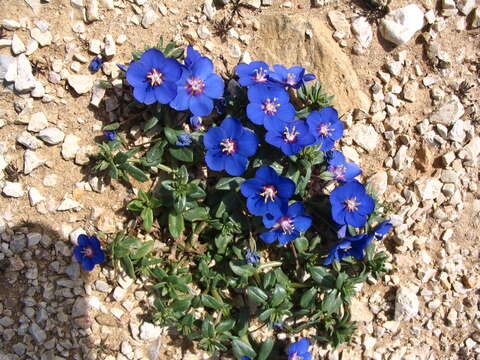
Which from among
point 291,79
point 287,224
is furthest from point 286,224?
point 291,79

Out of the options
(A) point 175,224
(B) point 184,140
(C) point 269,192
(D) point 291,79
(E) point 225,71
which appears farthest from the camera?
(E) point 225,71

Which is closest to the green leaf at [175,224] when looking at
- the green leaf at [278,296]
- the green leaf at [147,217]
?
the green leaf at [147,217]

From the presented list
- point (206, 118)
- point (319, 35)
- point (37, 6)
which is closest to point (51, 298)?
point (206, 118)

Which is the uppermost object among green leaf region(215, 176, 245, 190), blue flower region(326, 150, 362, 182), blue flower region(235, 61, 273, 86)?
blue flower region(235, 61, 273, 86)

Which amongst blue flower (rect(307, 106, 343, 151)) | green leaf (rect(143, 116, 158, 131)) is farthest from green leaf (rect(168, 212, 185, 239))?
blue flower (rect(307, 106, 343, 151))

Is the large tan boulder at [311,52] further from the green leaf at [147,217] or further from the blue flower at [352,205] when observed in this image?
the green leaf at [147,217]

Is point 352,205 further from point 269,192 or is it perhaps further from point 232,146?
point 232,146

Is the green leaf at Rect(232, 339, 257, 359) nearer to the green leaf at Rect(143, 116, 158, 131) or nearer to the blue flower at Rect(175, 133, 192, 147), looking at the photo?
the blue flower at Rect(175, 133, 192, 147)
